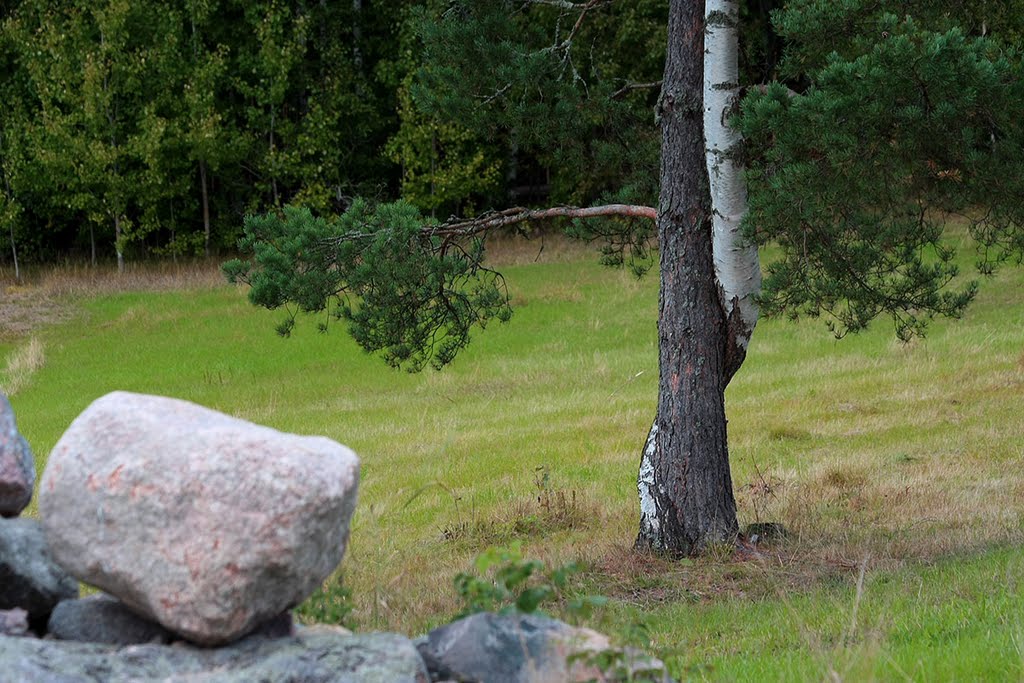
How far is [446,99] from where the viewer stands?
10109mm

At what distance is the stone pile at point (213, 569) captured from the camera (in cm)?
368

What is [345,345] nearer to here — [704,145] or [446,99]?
[446,99]

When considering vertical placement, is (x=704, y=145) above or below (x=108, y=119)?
below

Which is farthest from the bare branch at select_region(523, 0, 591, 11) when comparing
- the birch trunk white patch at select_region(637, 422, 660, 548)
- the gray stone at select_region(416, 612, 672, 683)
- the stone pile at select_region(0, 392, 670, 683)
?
the gray stone at select_region(416, 612, 672, 683)

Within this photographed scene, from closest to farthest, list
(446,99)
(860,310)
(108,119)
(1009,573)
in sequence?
1. (1009,573)
2. (860,310)
3. (446,99)
4. (108,119)

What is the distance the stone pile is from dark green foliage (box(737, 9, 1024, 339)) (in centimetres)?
418

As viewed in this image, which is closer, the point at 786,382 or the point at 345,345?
the point at 786,382

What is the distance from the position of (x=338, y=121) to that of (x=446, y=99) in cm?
2695

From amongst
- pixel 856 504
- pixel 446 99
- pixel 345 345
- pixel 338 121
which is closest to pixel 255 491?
pixel 446 99

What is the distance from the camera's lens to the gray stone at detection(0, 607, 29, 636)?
3922 mm

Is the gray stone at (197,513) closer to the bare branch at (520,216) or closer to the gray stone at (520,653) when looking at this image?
the gray stone at (520,653)

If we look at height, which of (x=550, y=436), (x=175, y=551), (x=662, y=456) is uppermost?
(x=175, y=551)

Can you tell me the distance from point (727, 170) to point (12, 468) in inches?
217

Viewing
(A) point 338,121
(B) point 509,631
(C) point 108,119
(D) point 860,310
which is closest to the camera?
(B) point 509,631
